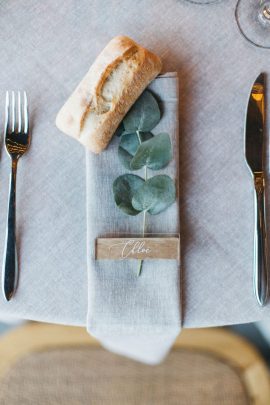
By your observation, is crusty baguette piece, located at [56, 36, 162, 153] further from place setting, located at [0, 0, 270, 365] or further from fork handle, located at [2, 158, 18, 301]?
fork handle, located at [2, 158, 18, 301]

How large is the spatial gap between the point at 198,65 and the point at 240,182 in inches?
7.3

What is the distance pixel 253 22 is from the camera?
72cm

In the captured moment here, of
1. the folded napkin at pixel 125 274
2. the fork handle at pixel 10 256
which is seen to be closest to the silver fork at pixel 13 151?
the fork handle at pixel 10 256

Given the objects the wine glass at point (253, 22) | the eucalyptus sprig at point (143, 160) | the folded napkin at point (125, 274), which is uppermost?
the wine glass at point (253, 22)

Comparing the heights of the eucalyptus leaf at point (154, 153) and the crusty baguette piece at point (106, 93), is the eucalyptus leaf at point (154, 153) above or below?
below

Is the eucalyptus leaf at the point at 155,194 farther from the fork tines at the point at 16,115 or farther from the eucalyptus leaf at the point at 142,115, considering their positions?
the fork tines at the point at 16,115

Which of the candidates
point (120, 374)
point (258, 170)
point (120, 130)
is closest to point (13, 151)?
point (120, 130)

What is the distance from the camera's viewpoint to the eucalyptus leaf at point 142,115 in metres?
0.65

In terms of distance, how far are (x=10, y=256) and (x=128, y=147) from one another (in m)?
0.23

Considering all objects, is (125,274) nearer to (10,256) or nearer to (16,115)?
(10,256)

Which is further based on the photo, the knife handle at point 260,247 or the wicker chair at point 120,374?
the wicker chair at point 120,374

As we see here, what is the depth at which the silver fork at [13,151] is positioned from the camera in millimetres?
674

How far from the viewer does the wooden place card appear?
2.10ft

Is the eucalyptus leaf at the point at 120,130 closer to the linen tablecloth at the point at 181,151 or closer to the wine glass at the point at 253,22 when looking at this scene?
the linen tablecloth at the point at 181,151
